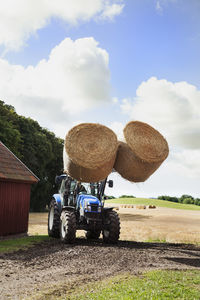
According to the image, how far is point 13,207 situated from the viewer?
1752 centimetres

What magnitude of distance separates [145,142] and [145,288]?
4.89 m

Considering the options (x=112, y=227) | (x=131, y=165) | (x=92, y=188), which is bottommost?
(x=112, y=227)

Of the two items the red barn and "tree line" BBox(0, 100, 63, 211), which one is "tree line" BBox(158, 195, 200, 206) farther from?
the red barn

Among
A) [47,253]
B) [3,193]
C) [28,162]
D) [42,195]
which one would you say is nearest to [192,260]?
[47,253]

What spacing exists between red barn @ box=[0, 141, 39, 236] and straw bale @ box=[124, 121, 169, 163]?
298 inches

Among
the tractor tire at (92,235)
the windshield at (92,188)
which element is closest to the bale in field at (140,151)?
the windshield at (92,188)

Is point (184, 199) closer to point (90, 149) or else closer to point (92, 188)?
point (92, 188)

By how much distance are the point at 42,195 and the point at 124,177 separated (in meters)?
33.0

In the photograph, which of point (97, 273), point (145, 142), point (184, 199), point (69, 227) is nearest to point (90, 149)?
point (145, 142)

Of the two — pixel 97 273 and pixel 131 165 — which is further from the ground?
pixel 131 165

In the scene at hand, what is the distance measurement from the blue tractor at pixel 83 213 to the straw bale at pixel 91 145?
11.2ft

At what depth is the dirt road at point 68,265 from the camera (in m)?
7.94

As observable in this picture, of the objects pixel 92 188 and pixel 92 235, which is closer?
pixel 92 188

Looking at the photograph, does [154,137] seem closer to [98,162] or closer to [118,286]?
[98,162]
